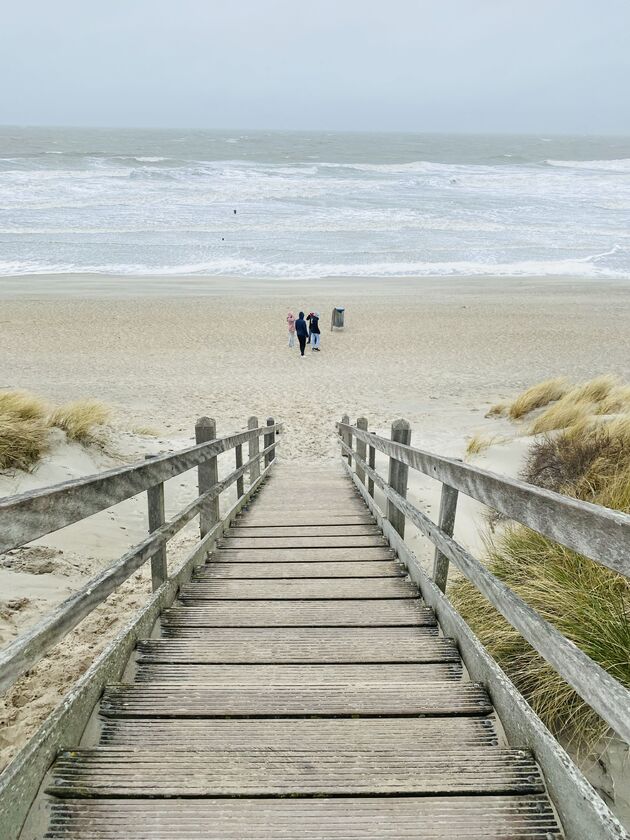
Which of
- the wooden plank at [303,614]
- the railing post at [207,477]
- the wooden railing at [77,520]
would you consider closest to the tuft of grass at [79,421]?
the railing post at [207,477]

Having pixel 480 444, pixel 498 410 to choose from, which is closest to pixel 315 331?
pixel 498 410

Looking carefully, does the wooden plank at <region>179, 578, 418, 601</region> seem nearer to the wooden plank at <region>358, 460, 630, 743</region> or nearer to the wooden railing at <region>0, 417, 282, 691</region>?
the wooden railing at <region>0, 417, 282, 691</region>

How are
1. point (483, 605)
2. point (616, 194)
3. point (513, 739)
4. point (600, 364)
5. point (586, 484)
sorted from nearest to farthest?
point (513, 739) < point (483, 605) < point (586, 484) < point (600, 364) < point (616, 194)

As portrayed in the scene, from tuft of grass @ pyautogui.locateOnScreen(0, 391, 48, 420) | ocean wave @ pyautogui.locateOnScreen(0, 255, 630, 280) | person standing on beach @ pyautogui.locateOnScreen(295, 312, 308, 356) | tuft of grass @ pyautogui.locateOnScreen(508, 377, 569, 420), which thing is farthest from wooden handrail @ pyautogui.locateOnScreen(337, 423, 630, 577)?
ocean wave @ pyautogui.locateOnScreen(0, 255, 630, 280)

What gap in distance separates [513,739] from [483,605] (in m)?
1.46

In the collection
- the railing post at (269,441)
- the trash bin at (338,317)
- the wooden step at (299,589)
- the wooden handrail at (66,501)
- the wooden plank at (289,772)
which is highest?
the wooden handrail at (66,501)

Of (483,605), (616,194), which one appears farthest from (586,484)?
(616,194)

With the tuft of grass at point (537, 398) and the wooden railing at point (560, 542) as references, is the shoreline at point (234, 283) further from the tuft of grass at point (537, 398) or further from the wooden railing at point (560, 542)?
the wooden railing at point (560, 542)

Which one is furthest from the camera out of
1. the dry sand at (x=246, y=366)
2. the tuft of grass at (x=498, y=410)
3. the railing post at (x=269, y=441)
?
the tuft of grass at (x=498, y=410)

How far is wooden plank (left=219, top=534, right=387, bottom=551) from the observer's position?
435 cm

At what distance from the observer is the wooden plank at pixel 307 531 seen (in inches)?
188

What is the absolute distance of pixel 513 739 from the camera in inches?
71.1

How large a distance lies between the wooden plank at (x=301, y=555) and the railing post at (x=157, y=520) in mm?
1070

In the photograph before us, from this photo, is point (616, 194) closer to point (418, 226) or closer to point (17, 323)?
point (418, 226)
